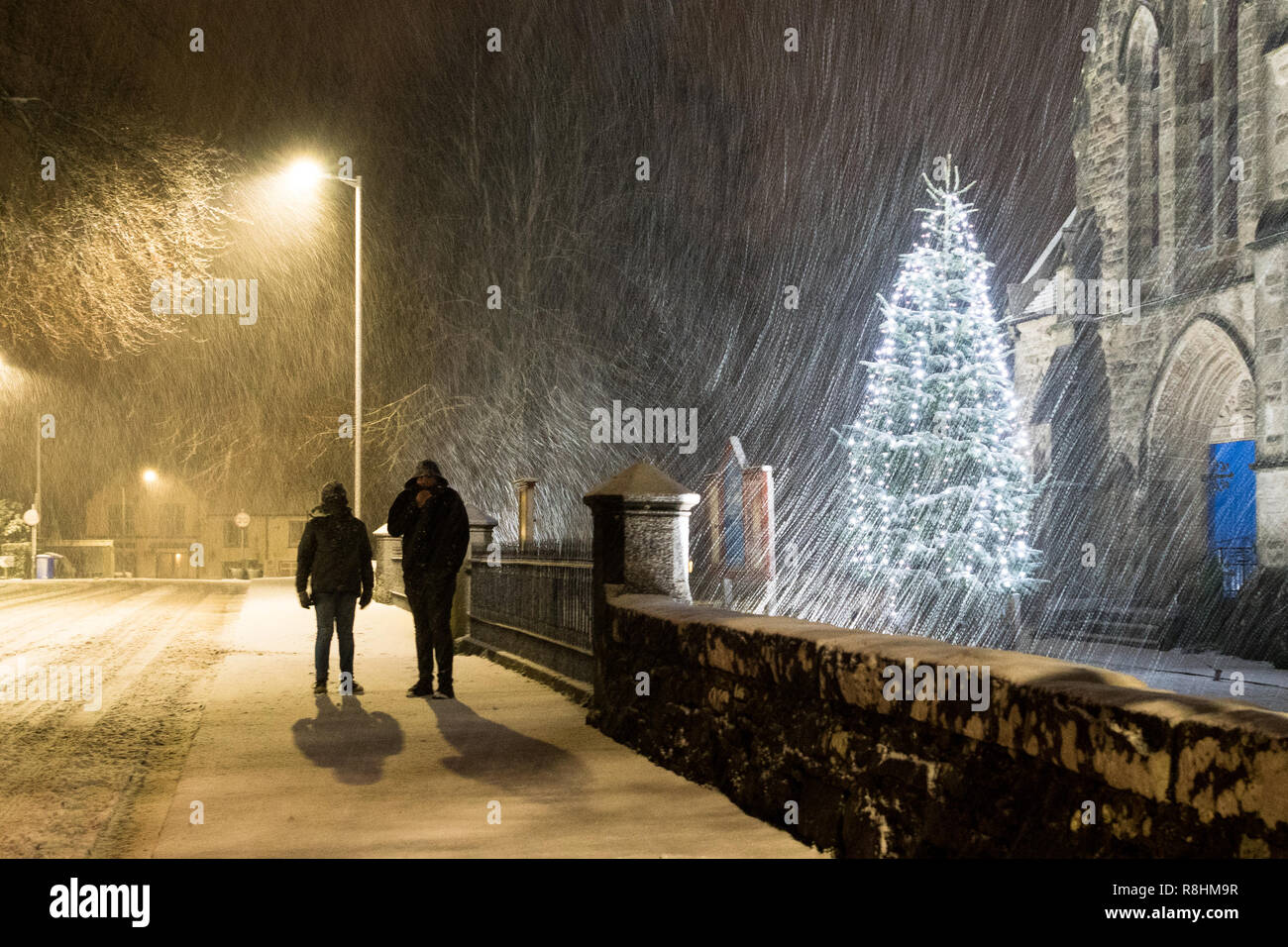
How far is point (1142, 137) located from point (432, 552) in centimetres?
2018

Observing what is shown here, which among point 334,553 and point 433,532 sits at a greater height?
point 433,532

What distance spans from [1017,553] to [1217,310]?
571 centimetres

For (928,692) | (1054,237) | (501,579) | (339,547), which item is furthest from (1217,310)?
(928,692)

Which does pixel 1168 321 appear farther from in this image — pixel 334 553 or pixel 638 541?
pixel 334 553

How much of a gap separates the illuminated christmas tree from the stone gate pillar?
13.8m

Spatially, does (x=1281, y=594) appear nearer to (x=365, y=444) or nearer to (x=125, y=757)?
(x=125, y=757)

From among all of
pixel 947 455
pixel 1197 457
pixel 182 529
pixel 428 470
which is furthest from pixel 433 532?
pixel 182 529

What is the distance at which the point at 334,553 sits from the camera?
9.50 m

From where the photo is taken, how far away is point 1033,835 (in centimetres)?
326

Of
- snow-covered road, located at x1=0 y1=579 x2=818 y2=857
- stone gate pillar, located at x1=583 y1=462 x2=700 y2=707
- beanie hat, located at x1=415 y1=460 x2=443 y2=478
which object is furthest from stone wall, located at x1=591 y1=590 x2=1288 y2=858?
beanie hat, located at x1=415 y1=460 x2=443 y2=478

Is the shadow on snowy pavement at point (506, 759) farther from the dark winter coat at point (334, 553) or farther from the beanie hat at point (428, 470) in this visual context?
the beanie hat at point (428, 470)

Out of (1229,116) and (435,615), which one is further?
(1229,116)

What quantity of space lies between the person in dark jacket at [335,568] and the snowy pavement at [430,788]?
627 millimetres

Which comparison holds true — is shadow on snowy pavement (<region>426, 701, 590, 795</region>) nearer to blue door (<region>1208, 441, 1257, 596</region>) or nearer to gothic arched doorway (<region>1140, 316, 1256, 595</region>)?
blue door (<region>1208, 441, 1257, 596</region>)
